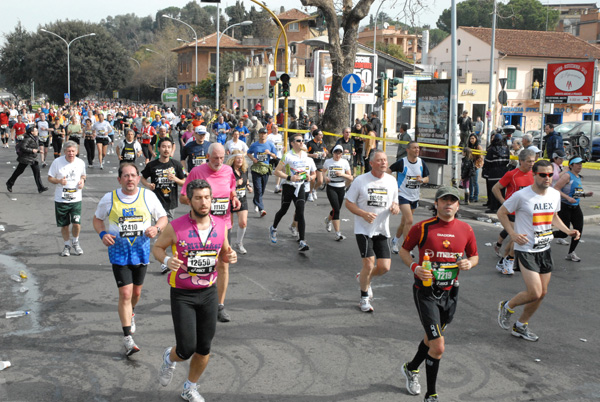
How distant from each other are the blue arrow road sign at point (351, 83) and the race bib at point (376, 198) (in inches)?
471

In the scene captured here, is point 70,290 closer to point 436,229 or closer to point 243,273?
point 243,273

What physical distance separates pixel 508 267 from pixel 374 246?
288 centimetres

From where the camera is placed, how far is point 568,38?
2334 inches

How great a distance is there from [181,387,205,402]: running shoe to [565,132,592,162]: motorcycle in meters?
23.9

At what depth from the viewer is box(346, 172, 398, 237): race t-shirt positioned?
24.7 ft

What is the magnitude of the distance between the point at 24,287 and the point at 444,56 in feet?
213

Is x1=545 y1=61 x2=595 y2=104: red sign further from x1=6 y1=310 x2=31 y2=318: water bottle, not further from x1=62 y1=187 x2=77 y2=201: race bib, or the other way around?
x1=6 y1=310 x2=31 y2=318: water bottle

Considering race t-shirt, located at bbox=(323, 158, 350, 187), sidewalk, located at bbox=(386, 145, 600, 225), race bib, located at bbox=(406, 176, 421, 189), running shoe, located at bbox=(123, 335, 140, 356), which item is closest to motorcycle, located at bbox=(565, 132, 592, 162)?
sidewalk, located at bbox=(386, 145, 600, 225)

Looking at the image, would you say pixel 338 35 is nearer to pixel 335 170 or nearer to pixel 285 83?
pixel 285 83

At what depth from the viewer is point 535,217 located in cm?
672

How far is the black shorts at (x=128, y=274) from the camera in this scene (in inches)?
240

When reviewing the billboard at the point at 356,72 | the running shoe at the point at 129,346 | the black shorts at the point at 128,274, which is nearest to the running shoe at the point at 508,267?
the black shorts at the point at 128,274

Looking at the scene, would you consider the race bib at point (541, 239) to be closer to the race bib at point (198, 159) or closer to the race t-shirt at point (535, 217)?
the race t-shirt at point (535, 217)

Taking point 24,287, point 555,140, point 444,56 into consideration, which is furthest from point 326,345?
point 444,56
